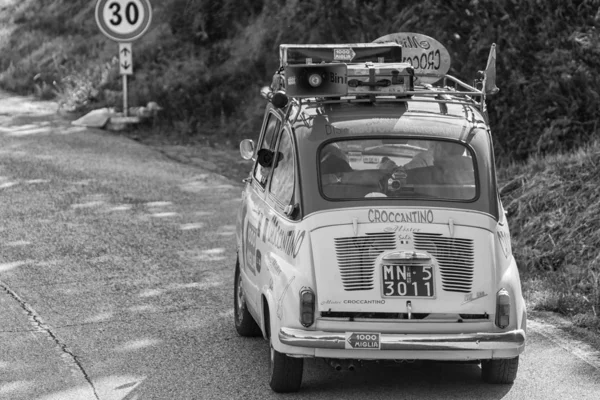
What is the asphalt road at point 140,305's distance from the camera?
7559 millimetres

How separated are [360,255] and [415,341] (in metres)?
0.62

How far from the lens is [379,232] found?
7.13 meters

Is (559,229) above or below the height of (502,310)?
below

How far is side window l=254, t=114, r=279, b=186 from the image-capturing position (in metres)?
8.45

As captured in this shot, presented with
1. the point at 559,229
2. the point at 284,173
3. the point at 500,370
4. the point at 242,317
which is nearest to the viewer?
the point at 500,370

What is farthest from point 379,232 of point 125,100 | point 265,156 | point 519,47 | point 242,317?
point 125,100

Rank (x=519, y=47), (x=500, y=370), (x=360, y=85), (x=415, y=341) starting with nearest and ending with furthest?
(x=415, y=341), (x=500, y=370), (x=360, y=85), (x=519, y=47)

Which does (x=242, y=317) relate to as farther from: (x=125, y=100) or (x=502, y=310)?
(x=125, y=100)

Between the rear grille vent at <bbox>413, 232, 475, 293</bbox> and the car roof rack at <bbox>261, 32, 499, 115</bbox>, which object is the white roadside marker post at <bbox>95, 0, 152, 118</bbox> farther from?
the rear grille vent at <bbox>413, 232, 475, 293</bbox>

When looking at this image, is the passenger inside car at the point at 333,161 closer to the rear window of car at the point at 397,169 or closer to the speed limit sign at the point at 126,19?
the rear window of car at the point at 397,169

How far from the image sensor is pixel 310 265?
7.08 meters

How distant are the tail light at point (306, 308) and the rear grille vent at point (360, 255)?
0.74ft

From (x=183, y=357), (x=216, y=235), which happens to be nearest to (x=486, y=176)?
(x=183, y=357)

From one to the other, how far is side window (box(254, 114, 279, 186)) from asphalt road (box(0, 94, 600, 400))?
1231 millimetres
